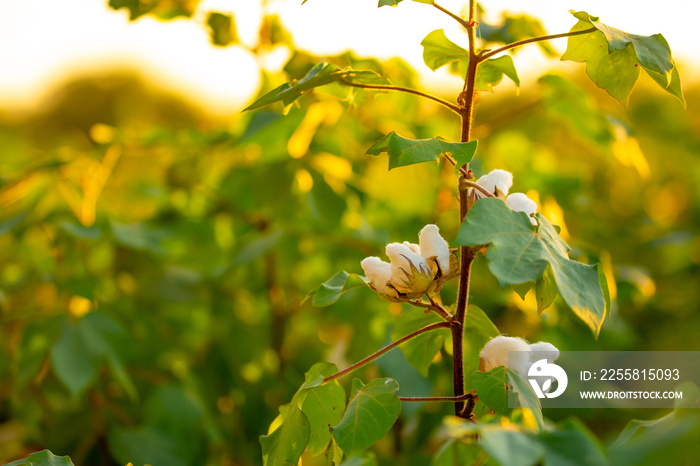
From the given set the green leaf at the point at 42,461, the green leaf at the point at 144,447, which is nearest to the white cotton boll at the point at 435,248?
the green leaf at the point at 42,461

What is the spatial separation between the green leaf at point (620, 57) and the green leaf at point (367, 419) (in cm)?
31

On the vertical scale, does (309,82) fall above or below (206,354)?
above

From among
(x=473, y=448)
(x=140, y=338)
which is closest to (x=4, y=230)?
(x=140, y=338)

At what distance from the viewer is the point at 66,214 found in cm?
117

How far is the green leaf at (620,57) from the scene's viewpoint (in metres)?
0.45

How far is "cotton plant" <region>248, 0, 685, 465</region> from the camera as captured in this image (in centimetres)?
38

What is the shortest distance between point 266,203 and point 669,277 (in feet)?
4.55

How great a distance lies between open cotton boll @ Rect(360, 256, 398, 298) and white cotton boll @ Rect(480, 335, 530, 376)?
0.29 feet

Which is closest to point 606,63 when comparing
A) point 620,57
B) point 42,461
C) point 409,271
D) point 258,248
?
point 620,57

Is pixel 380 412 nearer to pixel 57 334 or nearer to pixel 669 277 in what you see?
pixel 57 334

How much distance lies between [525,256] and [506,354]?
114 millimetres

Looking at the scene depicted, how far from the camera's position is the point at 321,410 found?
0.50m

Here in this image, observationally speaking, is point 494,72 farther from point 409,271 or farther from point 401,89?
point 409,271

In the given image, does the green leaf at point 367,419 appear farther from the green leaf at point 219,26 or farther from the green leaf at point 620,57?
the green leaf at point 219,26
